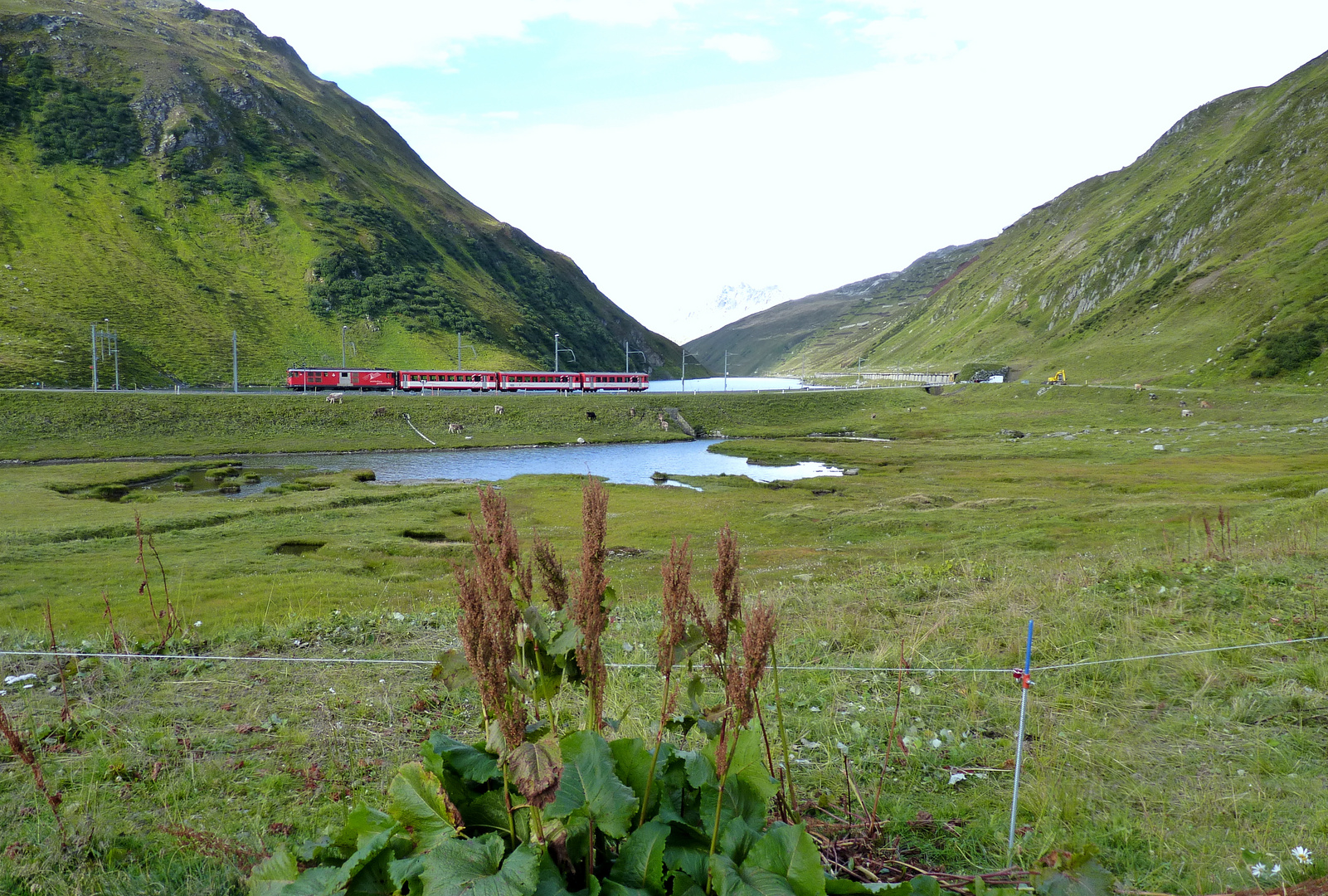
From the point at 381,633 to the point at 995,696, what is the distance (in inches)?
375

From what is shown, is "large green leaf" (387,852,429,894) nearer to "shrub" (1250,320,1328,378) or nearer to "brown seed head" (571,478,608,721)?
"brown seed head" (571,478,608,721)

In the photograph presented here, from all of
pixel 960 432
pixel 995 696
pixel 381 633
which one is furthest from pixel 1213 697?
pixel 960 432

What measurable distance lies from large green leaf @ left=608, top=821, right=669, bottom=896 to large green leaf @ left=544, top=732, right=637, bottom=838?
9 centimetres

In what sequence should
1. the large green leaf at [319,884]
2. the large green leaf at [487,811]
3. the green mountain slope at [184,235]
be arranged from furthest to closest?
the green mountain slope at [184,235] < the large green leaf at [487,811] < the large green leaf at [319,884]

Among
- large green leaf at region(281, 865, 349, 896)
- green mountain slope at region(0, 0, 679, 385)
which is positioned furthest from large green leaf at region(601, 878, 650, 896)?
green mountain slope at region(0, 0, 679, 385)

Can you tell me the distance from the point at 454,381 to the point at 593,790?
12667 centimetres

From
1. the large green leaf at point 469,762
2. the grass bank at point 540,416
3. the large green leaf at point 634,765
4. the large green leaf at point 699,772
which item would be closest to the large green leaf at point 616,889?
the large green leaf at point 634,765

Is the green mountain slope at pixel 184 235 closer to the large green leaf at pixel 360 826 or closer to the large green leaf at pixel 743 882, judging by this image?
the large green leaf at pixel 360 826

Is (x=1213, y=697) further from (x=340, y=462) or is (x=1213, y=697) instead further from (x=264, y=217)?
(x=264, y=217)

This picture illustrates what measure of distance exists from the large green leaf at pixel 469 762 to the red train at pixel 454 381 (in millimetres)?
121516

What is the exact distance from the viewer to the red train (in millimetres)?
114000

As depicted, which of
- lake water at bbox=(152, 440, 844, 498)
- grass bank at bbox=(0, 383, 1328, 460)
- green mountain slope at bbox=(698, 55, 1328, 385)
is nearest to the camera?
lake water at bbox=(152, 440, 844, 498)

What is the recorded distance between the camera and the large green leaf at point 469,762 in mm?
3684

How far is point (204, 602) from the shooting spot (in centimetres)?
2102
